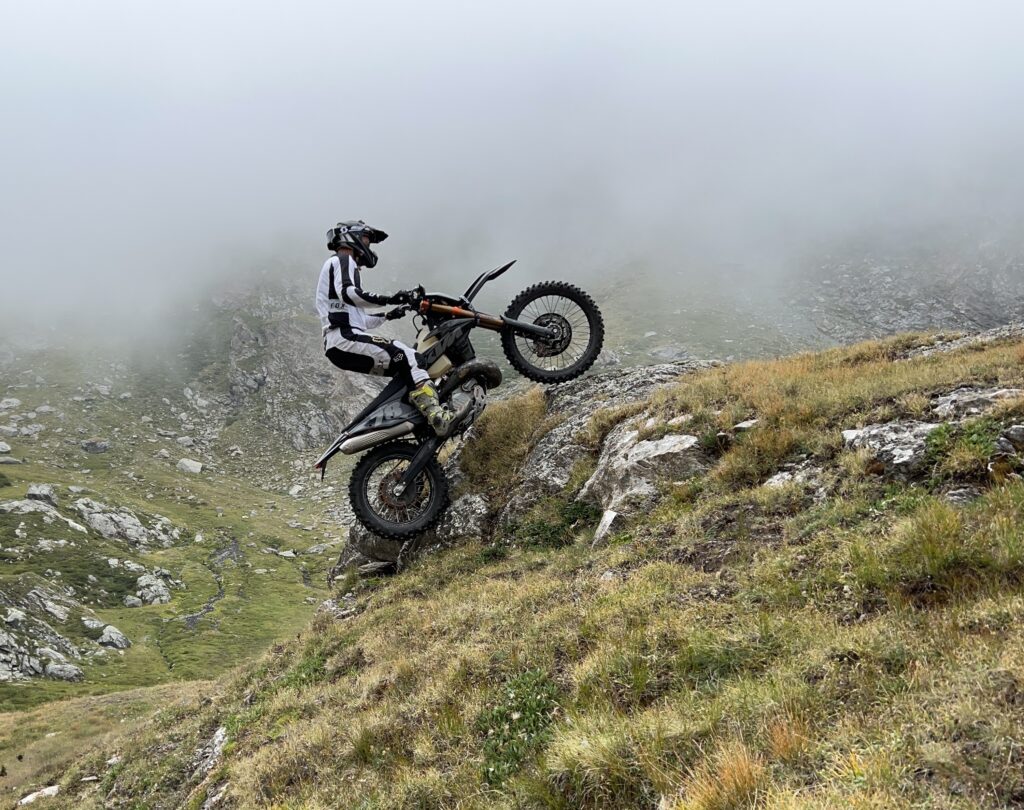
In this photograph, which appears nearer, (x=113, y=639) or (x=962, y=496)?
(x=962, y=496)

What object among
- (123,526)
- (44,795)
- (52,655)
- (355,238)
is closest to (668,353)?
(123,526)

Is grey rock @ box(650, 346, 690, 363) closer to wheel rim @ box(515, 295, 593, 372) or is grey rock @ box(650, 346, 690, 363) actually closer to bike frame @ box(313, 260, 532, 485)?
wheel rim @ box(515, 295, 593, 372)

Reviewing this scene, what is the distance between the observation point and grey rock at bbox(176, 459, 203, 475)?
133000 mm

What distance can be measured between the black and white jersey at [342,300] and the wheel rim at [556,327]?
11.7ft

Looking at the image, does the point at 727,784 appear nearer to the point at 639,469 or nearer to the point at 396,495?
the point at 639,469

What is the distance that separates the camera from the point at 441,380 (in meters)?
13.3

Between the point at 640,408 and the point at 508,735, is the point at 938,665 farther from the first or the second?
the point at 640,408

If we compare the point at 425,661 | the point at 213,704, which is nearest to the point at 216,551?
the point at 213,704

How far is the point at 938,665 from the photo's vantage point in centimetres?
387

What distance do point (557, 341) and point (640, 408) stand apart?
2.57m

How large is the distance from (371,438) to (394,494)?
1469 mm

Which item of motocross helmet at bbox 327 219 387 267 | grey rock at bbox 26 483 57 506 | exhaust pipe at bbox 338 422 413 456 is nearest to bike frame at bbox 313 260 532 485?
exhaust pipe at bbox 338 422 413 456

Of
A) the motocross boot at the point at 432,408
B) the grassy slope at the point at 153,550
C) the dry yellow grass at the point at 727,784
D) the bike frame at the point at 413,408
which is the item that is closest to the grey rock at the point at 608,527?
the motocross boot at the point at 432,408

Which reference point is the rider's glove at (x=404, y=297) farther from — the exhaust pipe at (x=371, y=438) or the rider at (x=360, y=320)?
the exhaust pipe at (x=371, y=438)
